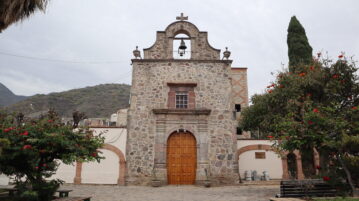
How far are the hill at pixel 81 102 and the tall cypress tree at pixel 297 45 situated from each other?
115 feet

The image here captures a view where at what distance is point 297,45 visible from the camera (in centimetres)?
1728

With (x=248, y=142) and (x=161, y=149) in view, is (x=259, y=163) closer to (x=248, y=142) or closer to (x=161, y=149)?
(x=248, y=142)

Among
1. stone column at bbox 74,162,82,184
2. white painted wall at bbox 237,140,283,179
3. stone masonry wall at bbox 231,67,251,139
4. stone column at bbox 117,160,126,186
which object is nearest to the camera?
stone column at bbox 117,160,126,186

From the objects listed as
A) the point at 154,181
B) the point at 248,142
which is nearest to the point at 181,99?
the point at 154,181

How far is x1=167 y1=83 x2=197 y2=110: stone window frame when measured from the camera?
1482 cm

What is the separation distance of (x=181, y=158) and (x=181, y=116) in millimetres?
2252

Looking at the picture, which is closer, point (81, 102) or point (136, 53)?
point (136, 53)

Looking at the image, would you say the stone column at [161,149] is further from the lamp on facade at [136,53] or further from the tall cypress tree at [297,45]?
the tall cypress tree at [297,45]

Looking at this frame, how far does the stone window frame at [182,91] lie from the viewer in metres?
14.8

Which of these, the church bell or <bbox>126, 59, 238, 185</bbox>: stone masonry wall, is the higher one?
the church bell

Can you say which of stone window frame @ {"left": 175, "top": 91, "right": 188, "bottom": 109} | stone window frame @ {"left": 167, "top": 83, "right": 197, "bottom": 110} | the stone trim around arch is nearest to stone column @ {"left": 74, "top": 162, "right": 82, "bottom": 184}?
the stone trim around arch

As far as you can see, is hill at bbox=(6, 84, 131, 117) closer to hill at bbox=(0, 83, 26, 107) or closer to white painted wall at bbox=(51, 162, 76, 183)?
hill at bbox=(0, 83, 26, 107)

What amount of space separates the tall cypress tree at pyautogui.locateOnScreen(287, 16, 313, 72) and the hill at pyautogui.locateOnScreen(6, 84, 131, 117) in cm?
3491

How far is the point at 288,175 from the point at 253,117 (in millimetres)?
4098
